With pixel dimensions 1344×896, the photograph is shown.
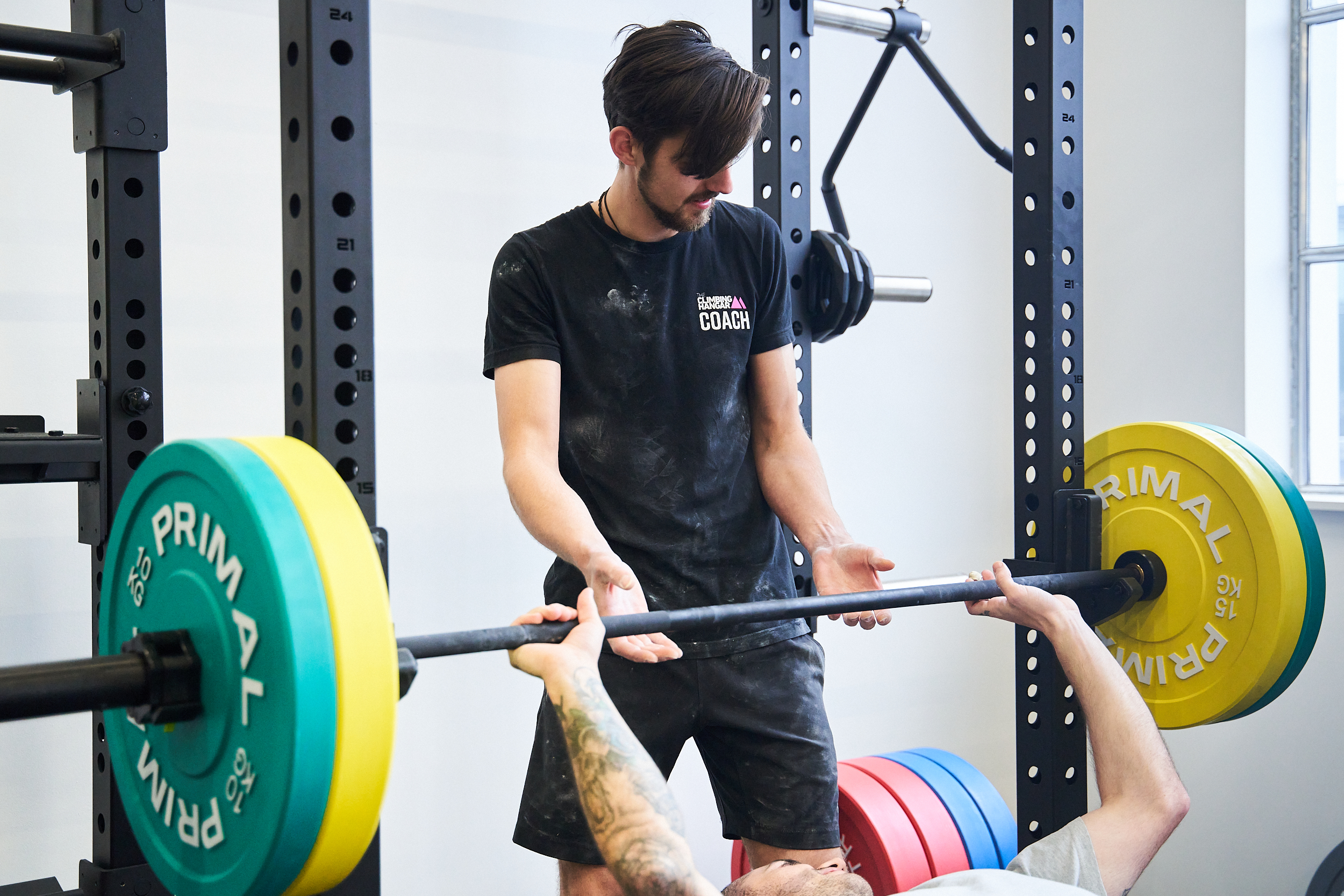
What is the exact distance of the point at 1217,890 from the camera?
3438 millimetres

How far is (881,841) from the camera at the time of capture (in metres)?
2.22

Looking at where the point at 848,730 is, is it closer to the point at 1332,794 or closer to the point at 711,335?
the point at 1332,794

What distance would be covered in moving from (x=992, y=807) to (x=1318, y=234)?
2126mm

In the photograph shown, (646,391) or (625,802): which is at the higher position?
(646,391)

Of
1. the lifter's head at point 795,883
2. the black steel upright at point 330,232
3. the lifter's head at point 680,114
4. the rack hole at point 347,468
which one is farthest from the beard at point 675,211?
the lifter's head at point 795,883

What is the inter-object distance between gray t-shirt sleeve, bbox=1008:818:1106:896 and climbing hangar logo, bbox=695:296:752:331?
3.06 ft

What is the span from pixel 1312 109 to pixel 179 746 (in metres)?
3.54

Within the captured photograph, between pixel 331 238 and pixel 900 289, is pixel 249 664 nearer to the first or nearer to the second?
pixel 331 238

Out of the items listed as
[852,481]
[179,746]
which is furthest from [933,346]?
[179,746]

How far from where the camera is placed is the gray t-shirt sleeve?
1.50 metres

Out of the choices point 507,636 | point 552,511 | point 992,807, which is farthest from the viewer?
point 992,807

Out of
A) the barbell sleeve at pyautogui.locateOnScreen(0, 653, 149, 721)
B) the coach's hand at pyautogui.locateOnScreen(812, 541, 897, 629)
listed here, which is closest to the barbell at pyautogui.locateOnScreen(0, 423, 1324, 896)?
the barbell sleeve at pyautogui.locateOnScreen(0, 653, 149, 721)

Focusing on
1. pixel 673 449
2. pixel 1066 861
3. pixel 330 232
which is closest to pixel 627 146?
pixel 673 449

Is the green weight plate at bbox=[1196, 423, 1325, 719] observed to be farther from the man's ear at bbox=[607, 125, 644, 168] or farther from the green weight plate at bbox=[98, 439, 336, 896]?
the green weight plate at bbox=[98, 439, 336, 896]
